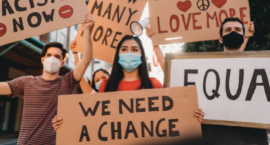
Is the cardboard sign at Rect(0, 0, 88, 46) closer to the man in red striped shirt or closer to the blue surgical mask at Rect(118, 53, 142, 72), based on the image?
the man in red striped shirt

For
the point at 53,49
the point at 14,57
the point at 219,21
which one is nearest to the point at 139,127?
the point at 53,49

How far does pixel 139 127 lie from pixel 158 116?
0.17 metres

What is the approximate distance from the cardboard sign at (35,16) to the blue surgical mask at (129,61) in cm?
61

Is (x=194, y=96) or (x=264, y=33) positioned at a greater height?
(x=264, y=33)

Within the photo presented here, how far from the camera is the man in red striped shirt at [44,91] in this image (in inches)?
74.3

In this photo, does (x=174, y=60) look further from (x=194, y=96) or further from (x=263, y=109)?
(x=263, y=109)

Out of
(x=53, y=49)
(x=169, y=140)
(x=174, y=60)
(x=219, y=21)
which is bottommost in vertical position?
(x=169, y=140)

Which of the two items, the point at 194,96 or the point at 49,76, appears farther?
the point at 49,76

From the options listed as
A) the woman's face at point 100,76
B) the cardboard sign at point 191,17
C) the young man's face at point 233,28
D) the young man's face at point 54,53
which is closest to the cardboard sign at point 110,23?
the cardboard sign at point 191,17

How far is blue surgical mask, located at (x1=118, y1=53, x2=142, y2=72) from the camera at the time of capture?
2008mm

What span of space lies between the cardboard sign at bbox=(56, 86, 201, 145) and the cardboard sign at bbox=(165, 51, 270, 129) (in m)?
0.26

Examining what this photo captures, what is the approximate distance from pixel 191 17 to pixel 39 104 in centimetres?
196

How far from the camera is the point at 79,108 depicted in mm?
1747

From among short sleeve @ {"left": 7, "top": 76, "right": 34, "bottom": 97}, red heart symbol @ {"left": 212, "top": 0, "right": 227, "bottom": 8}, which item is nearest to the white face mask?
short sleeve @ {"left": 7, "top": 76, "right": 34, "bottom": 97}
